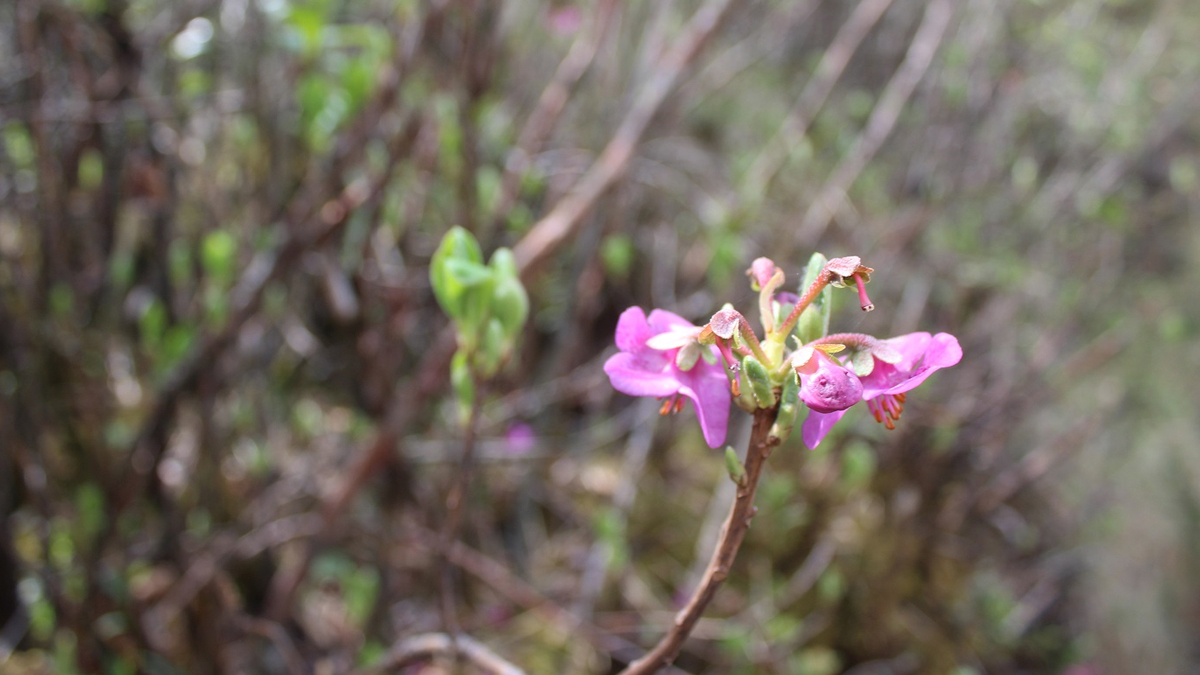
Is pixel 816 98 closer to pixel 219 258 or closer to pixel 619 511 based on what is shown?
pixel 619 511

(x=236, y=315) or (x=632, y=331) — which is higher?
(x=632, y=331)

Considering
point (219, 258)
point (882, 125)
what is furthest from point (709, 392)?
point (882, 125)

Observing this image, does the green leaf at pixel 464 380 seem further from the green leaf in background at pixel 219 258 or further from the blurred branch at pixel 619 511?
the blurred branch at pixel 619 511

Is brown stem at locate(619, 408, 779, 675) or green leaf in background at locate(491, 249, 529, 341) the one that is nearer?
brown stem at locate(619, 408, 779, 675)

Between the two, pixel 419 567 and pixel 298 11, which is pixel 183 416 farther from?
pixel 298 11

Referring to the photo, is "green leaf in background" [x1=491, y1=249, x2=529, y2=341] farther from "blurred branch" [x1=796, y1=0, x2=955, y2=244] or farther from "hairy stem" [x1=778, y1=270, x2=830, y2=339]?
"blurred branch" [x1=796, y1=0, x2=955, y2=244]

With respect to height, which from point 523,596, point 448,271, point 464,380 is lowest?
point 523,596

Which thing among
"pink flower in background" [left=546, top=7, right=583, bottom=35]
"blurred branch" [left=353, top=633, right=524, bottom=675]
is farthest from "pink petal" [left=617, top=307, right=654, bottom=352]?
"pink flower in background" [left=546, top=7, right=583, bottom=35]
